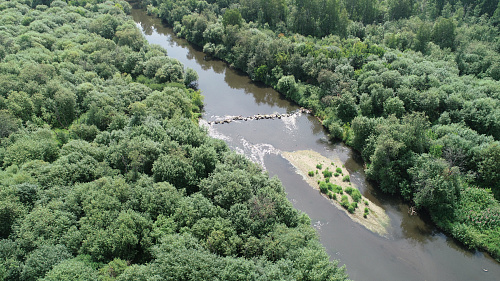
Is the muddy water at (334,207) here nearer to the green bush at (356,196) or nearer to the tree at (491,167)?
the green bush at (356,196)

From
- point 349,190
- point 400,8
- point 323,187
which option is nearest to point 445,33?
point 400,8

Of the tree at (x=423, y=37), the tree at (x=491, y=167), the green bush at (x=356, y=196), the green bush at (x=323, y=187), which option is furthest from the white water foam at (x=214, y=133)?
the tree at (x=423, y=37)

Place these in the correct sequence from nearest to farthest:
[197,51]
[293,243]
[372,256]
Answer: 1. [293,243]
2. [372,256]
3. [197,51]

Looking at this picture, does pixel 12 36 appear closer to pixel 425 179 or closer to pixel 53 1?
pixel 53 1

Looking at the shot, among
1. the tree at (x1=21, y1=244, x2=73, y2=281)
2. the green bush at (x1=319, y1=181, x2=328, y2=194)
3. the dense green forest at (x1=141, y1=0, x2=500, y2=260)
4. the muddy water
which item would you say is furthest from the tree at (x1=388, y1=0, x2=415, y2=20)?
the tree at (x1=21, y1=244, x2=73, y2=281)

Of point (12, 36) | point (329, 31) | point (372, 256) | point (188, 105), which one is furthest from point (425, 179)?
point (12, 36)

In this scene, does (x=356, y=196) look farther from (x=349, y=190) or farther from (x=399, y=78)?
(x=399, y=78)

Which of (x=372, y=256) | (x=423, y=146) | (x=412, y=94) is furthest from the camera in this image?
(x=412, y=94)
